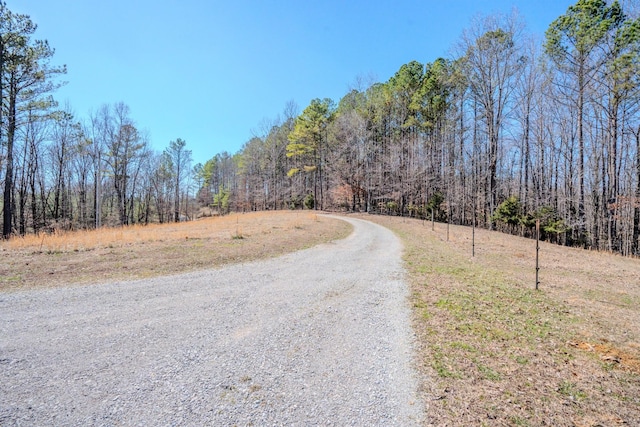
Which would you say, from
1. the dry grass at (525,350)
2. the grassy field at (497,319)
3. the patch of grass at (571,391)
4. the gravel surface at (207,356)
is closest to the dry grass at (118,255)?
the grassy field at (497,319)

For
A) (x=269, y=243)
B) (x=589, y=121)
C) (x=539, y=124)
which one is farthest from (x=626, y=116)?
(x=269, y=243)

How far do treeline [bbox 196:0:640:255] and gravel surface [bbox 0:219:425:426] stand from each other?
17.5 meters

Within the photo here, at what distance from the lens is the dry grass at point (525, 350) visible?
234 centimetres

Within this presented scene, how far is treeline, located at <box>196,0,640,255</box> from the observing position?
1703 cm

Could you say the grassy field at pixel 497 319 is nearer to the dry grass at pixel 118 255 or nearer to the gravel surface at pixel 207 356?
the dry grass at pixel 118 255

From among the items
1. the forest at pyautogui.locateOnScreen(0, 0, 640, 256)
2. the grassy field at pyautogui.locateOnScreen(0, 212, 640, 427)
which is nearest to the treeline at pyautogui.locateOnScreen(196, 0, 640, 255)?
the forest at pyautogui.locateOnScreen(0, 0, 640, 256)

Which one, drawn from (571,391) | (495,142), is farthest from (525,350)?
(495,142)

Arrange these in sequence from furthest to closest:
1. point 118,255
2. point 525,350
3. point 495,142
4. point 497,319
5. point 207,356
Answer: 1. point 495,142
2. point 118,255
3. point 497,319
4. point 525,350
5. point 207,356

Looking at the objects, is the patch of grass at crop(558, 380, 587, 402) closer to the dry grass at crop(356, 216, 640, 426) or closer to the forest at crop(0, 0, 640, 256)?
the dry grass at crop(356, 216, 640, 426)

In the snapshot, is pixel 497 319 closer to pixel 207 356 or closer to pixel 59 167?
pixel 207 356

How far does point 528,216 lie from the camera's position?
859 inches

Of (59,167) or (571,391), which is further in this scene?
(59,167)

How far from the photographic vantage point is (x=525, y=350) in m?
3.41

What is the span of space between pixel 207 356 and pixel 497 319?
170 inches
